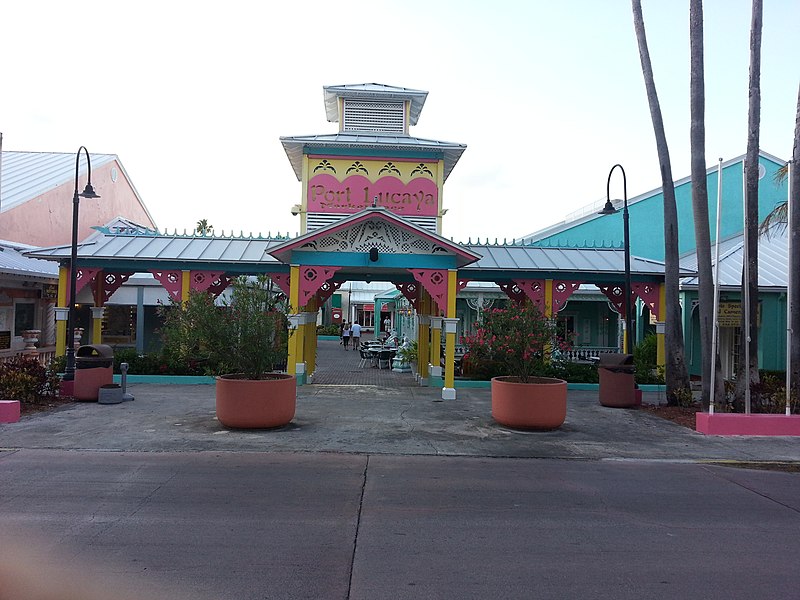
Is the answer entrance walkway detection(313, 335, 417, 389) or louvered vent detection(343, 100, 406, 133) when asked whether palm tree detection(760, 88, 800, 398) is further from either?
louvered vent detection(343, 100, 406, 133)

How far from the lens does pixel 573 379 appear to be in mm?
17469

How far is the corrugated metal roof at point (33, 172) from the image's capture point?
75.9 feet

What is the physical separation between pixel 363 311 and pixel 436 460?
49047mm

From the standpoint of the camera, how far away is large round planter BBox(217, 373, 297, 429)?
10.2 m

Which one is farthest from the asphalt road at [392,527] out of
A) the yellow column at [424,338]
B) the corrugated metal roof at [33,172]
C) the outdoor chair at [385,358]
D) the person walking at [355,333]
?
the person walking at [355,333]

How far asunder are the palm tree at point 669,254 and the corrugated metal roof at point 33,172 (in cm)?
2119

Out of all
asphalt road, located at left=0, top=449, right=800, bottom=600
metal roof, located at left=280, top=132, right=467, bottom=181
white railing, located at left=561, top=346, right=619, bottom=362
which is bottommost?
asphalt road, located at left=0, top=449, right=800, bottom=600

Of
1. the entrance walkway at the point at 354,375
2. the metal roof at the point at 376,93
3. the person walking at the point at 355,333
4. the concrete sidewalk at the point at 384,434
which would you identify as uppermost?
the metal roof at the point at 376,93

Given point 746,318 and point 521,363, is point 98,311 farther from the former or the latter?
point 746,318

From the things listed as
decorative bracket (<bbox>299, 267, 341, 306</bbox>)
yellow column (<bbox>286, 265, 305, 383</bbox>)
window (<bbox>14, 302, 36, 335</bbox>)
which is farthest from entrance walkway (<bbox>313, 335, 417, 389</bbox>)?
window (<bbox>14, 302, 36, 335</bbox>)

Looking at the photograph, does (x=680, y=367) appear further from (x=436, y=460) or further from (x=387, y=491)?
(x=387, y=491)

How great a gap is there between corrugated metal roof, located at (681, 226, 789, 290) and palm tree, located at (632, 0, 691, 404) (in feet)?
10.4

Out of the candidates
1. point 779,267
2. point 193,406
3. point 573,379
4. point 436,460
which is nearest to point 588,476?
point 436,460

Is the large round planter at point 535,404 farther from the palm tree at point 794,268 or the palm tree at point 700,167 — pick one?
the palm tree at point 794,268
